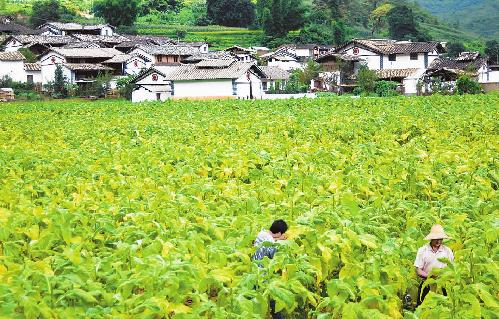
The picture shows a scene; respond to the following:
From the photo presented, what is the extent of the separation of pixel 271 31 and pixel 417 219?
9343cm

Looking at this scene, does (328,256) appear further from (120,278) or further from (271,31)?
(271,31)

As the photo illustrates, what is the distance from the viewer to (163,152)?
13.5 metres

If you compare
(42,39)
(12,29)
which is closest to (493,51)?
(42,39)

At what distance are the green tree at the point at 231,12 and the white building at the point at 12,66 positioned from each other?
161 feet

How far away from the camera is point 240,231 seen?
22.0 feet

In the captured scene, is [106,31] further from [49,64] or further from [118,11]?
[49,64]

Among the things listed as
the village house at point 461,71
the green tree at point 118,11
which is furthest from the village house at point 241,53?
the green tree at point 118,11

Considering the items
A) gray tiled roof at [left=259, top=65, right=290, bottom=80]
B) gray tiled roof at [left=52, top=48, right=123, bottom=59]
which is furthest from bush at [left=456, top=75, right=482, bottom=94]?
gray tiled roof at [left=52, top=48, right=123, bottom=59]

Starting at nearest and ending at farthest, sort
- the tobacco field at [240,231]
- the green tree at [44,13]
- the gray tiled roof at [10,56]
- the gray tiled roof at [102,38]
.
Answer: the tobacco field at [240,231], the gray tiled roof at [10,56], the gray tiled roof at [102,38], the green tree at [44,13]

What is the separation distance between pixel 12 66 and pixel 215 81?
2508cm

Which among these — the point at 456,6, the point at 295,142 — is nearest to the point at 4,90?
the point at 295,142

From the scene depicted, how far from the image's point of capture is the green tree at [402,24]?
101250 millimetres

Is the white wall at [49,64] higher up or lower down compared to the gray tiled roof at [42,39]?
lower down

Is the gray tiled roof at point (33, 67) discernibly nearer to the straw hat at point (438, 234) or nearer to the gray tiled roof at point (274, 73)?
the gray tiled roof at point (274, 73)
